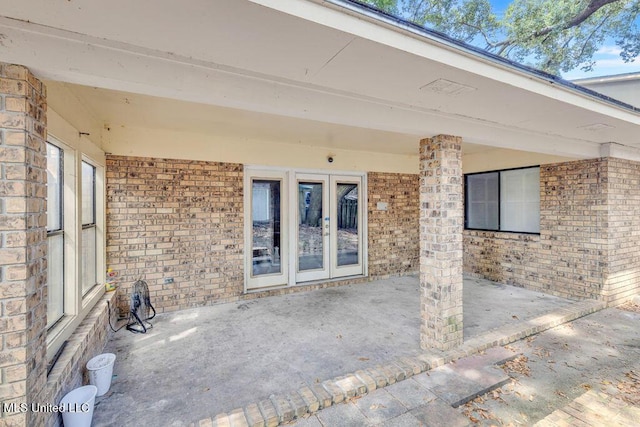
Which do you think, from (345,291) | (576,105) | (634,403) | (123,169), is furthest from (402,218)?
(123,169)

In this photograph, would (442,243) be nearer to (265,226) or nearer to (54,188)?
(265,226)

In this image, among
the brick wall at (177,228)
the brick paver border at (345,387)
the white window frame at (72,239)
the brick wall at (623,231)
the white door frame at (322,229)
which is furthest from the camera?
the white door frame at (322,229)

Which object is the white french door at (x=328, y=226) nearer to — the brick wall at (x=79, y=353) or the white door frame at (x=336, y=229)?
the white door frame at (x=336, y=229)

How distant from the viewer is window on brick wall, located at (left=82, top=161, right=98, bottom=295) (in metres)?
3.43

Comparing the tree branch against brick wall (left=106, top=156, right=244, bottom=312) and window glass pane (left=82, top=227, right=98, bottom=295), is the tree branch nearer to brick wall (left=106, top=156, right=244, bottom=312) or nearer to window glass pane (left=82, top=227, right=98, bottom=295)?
brick wall (left=106, top=156, right=244, bottom=312)

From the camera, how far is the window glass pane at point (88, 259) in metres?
3.38

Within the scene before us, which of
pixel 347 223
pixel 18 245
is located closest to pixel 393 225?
pixel 347 223

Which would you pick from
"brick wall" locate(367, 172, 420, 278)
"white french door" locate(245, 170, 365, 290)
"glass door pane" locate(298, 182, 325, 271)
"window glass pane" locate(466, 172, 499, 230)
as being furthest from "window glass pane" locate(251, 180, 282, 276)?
"window glass pane" locate(466, 172, 499, 230)

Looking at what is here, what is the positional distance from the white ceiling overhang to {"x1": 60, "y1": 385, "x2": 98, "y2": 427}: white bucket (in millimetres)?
2158

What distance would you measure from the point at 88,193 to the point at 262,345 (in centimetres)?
285

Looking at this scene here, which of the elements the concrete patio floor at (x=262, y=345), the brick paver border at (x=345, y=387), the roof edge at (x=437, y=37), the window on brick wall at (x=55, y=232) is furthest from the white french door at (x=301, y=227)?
the roof edge at (x=437, y=37)

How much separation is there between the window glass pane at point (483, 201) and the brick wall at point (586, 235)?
0.77 m

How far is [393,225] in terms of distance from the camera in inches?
252

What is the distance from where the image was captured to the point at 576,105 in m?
2.80
